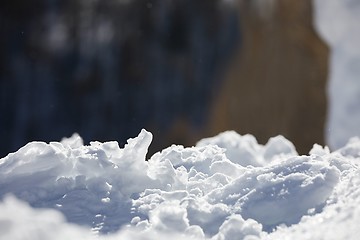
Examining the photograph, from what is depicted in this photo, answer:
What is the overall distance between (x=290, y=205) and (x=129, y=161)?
38.0 inches

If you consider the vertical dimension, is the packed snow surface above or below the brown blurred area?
below

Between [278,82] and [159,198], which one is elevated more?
[278,82]

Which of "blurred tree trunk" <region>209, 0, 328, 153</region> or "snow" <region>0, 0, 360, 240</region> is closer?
"snow" <region>0, 0, 360, 240</region>

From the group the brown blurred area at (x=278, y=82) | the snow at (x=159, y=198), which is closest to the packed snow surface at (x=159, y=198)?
the snow at (x=159, y=198)

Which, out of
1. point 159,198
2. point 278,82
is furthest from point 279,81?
point 159,198

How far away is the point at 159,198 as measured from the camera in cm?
285

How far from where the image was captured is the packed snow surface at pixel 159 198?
8.01 feet

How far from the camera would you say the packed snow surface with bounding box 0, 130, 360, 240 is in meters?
2.44

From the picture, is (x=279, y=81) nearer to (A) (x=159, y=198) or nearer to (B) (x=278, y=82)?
(B) (x=278, y=82)

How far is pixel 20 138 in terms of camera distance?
9.62 m

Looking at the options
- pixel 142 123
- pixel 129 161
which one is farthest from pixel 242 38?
pixel 129 161

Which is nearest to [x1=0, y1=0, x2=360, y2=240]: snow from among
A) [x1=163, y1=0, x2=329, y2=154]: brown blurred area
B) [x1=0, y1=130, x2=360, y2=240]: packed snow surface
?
[x1=0, y1=130, x2=360, y2=240]: packed snow surface

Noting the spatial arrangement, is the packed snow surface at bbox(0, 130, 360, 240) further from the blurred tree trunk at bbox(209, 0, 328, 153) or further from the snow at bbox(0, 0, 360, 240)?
the blurred tree trunk at bbox(209, 0, 328, 153)

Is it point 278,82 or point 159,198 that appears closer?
point 159,198
